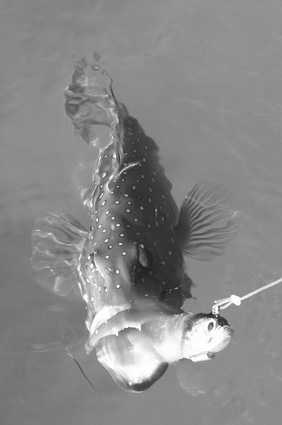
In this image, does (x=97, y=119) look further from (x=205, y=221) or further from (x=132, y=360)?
(x=132, y=360)

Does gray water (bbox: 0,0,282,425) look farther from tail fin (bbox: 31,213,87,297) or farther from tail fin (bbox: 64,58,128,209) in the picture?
tail fin (bbox: 64,58,128,209)

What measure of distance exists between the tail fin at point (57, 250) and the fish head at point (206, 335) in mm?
2369

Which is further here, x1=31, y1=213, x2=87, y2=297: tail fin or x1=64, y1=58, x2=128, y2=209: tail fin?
x1=31, y1=213, x2=87, y2=297: tail fin

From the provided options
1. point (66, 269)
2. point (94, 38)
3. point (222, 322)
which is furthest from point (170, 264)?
point (94, 38)

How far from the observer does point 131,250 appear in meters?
3.95

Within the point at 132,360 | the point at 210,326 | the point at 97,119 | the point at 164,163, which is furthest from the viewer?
the point at 164,163

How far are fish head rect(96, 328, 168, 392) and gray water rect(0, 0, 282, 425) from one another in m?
1.91

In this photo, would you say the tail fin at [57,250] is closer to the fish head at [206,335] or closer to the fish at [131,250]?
the fish at [131,250]

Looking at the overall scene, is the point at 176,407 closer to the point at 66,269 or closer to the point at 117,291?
the point at 66,269

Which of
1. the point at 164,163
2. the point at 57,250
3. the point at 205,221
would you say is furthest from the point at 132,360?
the point at 164,163

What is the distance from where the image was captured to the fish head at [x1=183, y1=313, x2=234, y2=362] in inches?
102

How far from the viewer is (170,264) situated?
4.28 meters

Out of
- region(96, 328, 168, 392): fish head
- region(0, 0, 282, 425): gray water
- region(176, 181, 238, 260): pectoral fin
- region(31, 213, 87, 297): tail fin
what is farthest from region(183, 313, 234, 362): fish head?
region(0, 0, 282, 425): gray water

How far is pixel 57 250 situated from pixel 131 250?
Result: 55.3 inches
